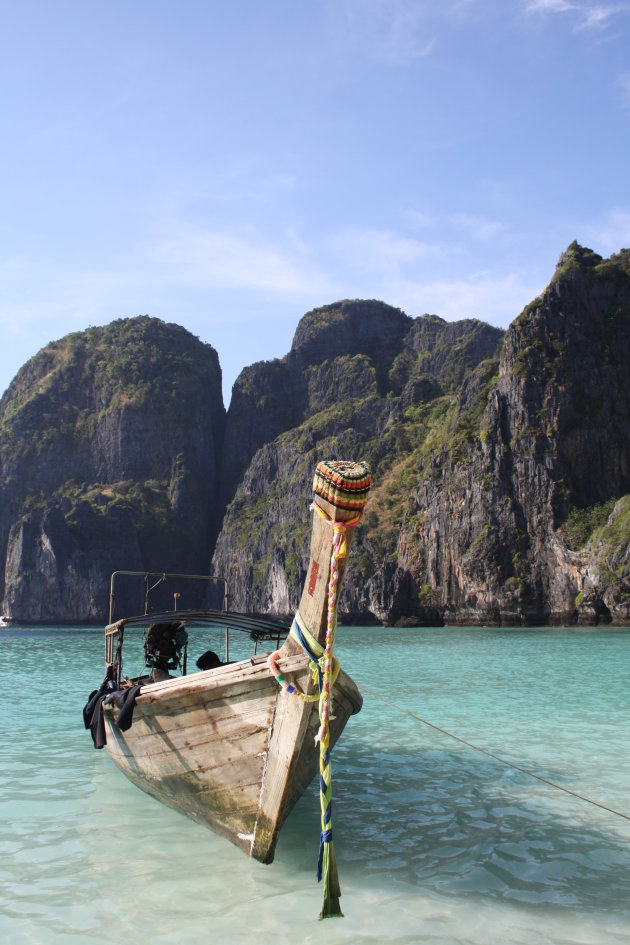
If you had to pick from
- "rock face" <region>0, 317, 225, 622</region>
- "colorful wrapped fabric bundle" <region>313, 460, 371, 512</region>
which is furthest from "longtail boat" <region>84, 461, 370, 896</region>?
"rock face" <region>0, 317, 225, 622</region>

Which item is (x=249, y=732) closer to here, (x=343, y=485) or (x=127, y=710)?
(x=127, y=710)

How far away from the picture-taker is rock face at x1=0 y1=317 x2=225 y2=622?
362 feet

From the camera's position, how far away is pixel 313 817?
26.4 ft

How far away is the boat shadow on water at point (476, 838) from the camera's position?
6.08m

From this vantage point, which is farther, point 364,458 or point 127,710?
point 364,458

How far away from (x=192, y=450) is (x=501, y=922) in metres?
129

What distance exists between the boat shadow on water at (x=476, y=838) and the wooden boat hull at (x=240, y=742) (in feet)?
2.08

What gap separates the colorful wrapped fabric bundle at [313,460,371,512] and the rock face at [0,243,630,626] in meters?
56.4

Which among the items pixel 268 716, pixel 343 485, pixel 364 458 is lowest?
pixel 268 716

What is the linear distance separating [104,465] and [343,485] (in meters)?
130

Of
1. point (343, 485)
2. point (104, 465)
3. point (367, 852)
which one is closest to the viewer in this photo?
point (343, 485)

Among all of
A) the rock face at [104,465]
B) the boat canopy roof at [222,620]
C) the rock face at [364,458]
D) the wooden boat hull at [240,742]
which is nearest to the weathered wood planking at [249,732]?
the wooden boat hull at [240,742]

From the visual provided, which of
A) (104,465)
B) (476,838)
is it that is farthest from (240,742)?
(104,465)

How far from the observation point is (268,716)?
6.51 m
